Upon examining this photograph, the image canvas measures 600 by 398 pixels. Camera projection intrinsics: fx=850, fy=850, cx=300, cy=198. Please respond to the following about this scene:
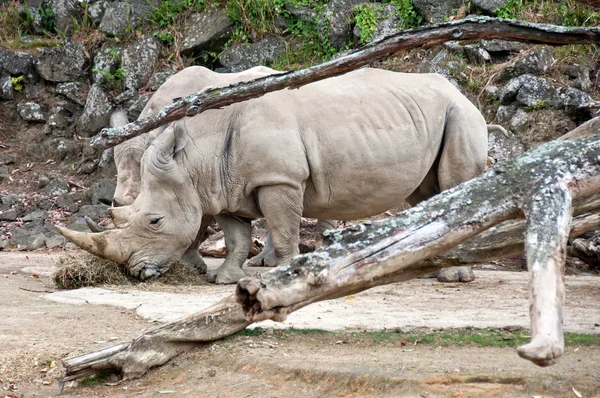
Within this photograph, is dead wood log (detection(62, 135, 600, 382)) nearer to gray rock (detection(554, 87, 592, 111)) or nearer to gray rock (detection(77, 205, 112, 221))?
gray rock (detection(554, 87, 592, 111))

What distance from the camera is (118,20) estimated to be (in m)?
15.0

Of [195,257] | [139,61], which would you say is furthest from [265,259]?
[139,61]

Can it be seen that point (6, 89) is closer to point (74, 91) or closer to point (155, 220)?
point (74, 91)

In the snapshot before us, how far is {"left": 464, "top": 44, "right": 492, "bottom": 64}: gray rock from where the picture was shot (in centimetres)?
1198

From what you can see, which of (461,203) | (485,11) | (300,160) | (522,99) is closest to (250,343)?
(461,203)

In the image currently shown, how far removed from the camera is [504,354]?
15.6 ft

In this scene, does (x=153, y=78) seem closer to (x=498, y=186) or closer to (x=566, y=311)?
(x=566, y=311)

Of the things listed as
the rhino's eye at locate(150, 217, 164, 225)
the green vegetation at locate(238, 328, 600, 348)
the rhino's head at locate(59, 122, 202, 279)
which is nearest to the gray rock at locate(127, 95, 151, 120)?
the rhino's head at locate(59, 122, 202, 279)

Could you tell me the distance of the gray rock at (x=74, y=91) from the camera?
47.6ft

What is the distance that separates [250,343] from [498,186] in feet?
6.74

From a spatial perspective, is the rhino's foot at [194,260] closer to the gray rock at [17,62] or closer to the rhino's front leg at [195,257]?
the rhino's front leg at [195,257]

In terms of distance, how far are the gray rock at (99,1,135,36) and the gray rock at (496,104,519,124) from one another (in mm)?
6866

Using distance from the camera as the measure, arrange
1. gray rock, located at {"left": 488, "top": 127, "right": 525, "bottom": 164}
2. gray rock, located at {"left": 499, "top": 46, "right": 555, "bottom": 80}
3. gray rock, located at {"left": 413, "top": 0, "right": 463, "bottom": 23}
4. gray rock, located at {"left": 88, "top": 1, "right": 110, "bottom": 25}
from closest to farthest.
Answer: gray rock, located at {"left": 488, "top": 127, "right": 525, "bottom": 164} → gray rock, located at {"left": 499, "top": 46, "right": 555, "bottom": 80} → gray rock, located at {"left": 413, "top": 0, "right": 463, "bottom": 23} → gray rock, located at {"left": 88, "top": 1, "right": 110, "bottom": 25}

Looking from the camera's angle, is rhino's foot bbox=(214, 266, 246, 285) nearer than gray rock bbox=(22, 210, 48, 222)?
Yes
